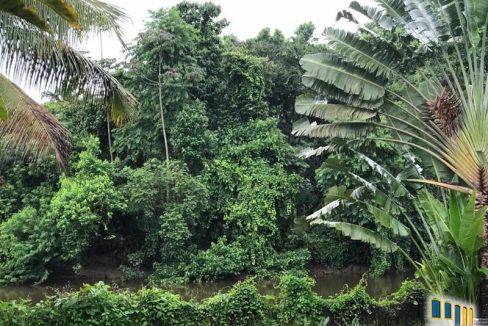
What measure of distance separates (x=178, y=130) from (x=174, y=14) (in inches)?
167

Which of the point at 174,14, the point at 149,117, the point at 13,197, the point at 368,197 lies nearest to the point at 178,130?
the point at 149,117

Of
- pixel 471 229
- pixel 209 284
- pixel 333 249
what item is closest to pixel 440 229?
pixel 471 229

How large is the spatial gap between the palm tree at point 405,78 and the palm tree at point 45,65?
123 inches

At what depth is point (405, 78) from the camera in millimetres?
7430

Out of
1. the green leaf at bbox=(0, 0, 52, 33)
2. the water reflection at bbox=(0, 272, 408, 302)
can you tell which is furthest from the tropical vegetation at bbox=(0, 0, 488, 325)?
the water reflection at bbox=(0, 272, 408, 302)

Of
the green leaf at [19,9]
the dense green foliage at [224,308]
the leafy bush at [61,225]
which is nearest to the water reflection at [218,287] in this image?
the leafy bush at [61,225]

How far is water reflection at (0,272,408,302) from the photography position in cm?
1516

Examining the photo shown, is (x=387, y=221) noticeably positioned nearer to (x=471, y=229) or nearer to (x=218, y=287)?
(x=471, y=229)

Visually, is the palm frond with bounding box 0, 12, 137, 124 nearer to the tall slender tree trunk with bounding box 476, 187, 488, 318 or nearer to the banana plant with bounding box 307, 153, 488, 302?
the banana plant with bounding box 307, 153, 488, 302

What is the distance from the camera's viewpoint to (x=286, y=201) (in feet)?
62.7

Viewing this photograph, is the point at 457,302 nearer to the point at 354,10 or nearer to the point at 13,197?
the point at 354,10

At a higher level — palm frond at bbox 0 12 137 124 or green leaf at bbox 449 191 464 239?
palm frond at bbox 0 12 137 124

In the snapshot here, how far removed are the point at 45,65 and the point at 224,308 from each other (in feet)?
12.1

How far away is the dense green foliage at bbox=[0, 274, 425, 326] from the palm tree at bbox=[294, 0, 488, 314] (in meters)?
2.08
